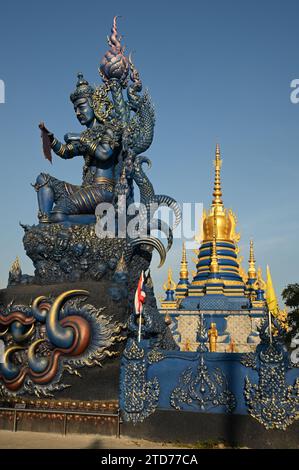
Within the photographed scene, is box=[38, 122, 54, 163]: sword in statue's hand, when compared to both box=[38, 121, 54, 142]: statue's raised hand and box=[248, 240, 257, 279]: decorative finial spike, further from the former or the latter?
box=[248, 240, 257, 279]: decorative finial spike

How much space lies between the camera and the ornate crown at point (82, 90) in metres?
16.8

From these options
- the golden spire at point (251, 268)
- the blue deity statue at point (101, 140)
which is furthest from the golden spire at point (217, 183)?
the blue deity statue at point (101, 140)

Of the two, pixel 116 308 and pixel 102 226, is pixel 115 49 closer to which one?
pixel 102 226

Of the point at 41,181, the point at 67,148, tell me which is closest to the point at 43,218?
the point at 41,181

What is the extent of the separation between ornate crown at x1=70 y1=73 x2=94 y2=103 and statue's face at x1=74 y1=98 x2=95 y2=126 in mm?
162

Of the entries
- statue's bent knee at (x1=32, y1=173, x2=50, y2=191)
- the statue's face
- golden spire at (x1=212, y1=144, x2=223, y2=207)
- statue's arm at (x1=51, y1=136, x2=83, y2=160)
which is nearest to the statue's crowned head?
the statue's face

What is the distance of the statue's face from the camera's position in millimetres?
16750

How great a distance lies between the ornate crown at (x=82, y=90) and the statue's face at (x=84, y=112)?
0.53 ft

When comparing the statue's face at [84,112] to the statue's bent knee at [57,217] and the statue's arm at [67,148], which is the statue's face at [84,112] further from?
the statue's bent knee at [57,217]

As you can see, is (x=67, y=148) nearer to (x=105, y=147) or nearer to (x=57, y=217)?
(x=105, y=147)

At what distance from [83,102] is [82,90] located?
0.41 m

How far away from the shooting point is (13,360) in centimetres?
1321

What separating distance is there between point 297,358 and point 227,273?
28197 mm
